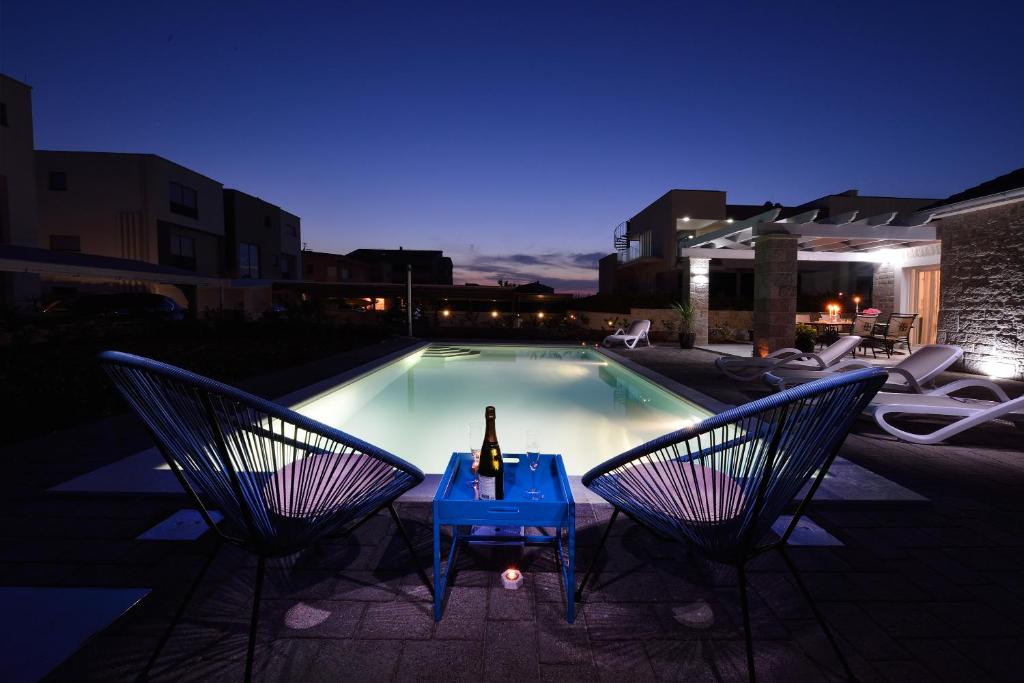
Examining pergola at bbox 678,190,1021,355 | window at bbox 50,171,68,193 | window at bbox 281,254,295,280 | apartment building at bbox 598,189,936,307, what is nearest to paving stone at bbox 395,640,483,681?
pergola at bbox 678,190,1021,355

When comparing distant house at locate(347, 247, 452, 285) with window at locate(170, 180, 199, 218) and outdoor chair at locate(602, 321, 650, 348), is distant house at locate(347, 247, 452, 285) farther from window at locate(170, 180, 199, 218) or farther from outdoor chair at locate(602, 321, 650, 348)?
outdoor chair at locate(602, 321, 650, 348)

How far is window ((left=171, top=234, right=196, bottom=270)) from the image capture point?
22.3m

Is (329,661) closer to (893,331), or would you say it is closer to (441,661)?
(441,661)

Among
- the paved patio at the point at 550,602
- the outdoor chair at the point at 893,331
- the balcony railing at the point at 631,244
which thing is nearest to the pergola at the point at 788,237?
the outdoor chair at the point at 893,331

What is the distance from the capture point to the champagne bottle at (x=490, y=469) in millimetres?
1935

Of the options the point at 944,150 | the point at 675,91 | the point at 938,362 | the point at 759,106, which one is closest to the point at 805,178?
the point at 944,150

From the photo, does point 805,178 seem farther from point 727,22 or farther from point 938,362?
point 938,362

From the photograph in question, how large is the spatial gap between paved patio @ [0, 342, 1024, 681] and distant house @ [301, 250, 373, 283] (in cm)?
3760

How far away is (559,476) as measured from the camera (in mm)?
2143

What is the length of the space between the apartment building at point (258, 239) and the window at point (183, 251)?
118 inches

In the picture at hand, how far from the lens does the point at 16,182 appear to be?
43.0 feet

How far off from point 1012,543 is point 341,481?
10.4 ft

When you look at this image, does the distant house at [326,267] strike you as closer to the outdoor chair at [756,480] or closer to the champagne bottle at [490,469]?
the champagne bottle at [490,469]

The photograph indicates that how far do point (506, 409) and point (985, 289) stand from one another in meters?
7.81
